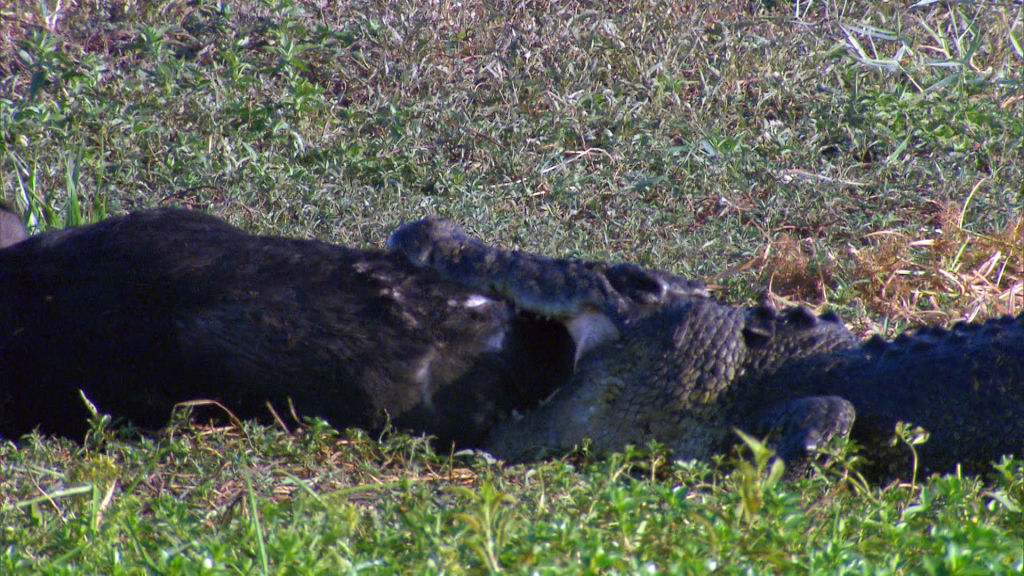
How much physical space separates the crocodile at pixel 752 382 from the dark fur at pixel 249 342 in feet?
0.36

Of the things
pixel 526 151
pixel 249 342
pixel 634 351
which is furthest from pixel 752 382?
pixel 526 151

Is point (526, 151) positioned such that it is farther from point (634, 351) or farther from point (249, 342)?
point (249, 342)

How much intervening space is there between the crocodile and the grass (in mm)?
134

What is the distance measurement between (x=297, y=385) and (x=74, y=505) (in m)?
0.66

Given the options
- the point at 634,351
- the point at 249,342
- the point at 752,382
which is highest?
the point at 249,342

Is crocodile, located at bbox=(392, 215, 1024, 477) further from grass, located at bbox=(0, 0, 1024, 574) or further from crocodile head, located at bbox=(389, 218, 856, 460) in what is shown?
grass, located at bbox=(0, 0, 1024, 574)

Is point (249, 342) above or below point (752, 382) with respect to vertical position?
above

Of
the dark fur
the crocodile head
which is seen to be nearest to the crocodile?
the crocodile head

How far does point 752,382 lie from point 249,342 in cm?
130

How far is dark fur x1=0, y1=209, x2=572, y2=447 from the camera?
112 inches

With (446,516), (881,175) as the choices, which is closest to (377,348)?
(446,516)

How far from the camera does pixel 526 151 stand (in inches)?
203

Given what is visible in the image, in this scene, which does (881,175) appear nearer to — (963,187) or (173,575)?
(963,187)

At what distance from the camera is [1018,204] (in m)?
4.71
